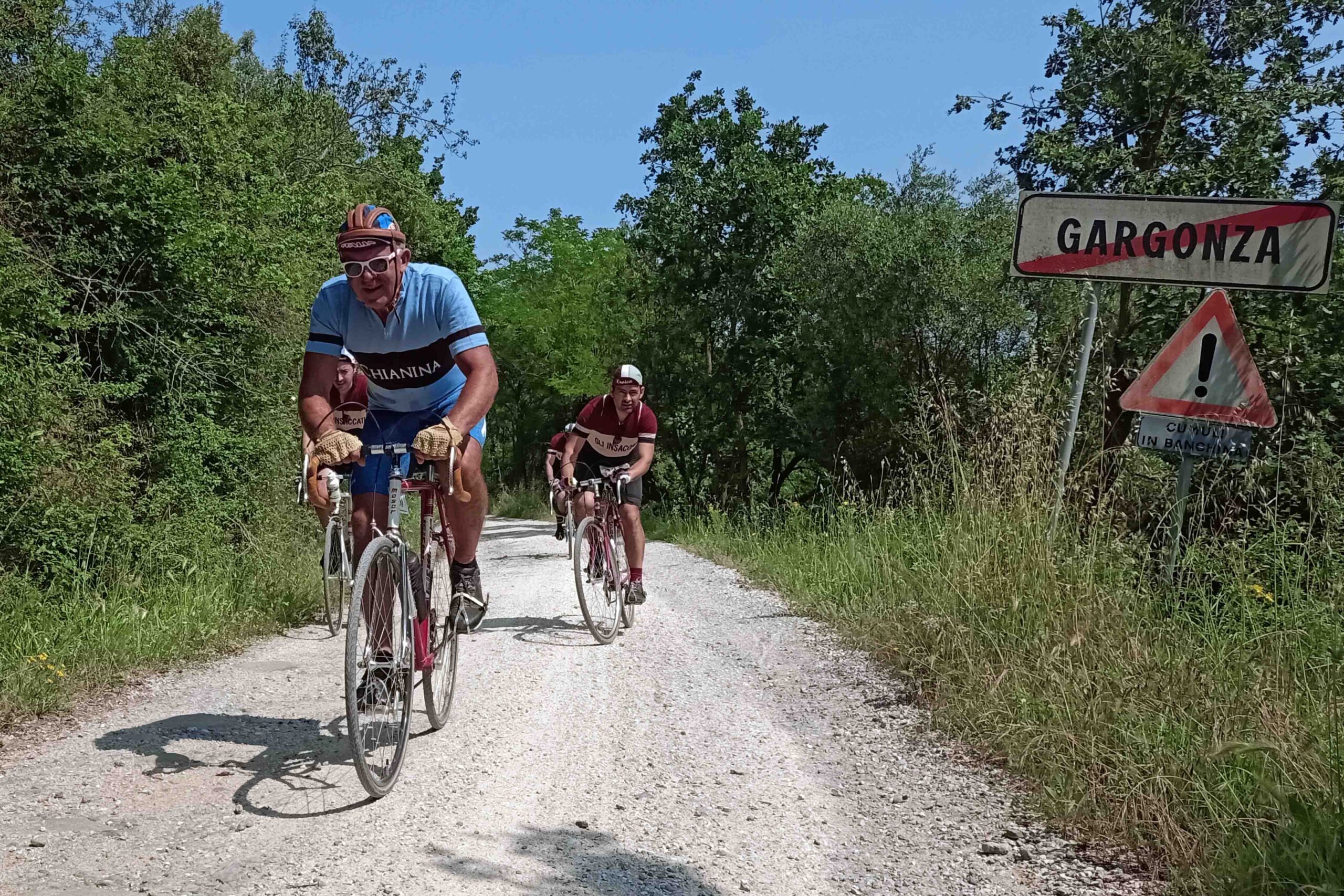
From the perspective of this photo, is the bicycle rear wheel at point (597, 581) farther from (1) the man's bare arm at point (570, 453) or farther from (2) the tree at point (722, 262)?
(2) the tree at point (722, 262)

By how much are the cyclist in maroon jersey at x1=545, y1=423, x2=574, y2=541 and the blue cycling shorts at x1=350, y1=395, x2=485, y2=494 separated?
3.72 m

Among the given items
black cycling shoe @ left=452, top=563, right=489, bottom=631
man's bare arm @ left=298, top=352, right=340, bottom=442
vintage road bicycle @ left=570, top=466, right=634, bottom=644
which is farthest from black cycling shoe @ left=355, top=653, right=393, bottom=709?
vintage road bicycle @ left=570, top=466, right=634, bottom=644

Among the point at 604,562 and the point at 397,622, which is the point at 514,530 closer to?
the point at 604,562

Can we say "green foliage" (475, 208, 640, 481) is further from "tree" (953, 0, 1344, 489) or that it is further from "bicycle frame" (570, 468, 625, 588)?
"bicycle frame" (570, 468, 625, 588)

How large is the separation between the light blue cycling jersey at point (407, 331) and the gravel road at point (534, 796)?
5.47 feet

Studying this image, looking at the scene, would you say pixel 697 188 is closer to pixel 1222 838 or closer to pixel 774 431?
pixel 774 431

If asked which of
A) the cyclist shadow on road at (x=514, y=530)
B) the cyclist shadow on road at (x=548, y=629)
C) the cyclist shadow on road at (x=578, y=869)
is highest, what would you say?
the cyclist shadow on road at (x=548, y=629)

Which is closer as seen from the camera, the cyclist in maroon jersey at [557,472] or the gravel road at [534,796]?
the gravel road at [534,796]

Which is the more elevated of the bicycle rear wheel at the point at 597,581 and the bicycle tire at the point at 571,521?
the bicycle tire at the point at 571,521

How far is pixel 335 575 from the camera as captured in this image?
7.72 meters

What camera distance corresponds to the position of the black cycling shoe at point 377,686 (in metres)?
4.05

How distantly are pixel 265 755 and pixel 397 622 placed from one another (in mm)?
893

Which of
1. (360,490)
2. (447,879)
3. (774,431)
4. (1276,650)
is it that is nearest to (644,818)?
(447,879)

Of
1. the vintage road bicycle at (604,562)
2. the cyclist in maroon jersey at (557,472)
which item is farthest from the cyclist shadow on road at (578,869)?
the cyclist in maroon jersey at (557,472)
